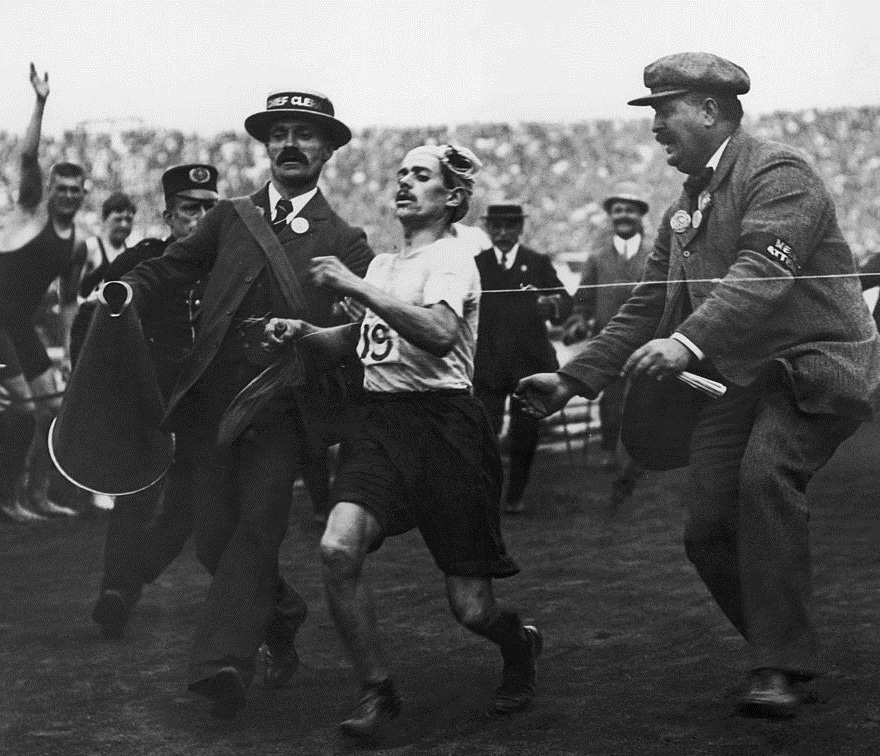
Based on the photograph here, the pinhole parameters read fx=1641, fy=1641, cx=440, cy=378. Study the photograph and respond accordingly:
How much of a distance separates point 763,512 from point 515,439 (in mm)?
1426

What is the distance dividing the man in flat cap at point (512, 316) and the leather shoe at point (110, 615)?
3.54 ft

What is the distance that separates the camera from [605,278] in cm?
418

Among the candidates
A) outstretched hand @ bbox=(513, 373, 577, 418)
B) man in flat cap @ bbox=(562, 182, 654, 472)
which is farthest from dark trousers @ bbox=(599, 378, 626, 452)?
outstretched hand @ bbox=(513, 373, 577, 418)

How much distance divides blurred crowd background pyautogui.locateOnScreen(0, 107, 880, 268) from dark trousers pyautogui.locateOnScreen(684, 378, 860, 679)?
0.48 meters

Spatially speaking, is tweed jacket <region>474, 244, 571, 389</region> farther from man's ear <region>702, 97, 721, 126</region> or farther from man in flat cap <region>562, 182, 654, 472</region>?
man's ear <region>702, 97, 721, 126</region>

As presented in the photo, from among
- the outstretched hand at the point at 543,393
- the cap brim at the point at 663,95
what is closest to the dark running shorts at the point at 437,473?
the outstretched hand at the point at 543,393

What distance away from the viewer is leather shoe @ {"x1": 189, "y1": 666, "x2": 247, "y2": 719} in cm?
365

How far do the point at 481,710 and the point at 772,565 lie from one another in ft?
2.36

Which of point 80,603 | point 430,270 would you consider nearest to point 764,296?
point 430,270

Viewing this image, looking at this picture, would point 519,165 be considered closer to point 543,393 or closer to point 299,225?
point 299,225

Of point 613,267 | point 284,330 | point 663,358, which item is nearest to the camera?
point 663,358

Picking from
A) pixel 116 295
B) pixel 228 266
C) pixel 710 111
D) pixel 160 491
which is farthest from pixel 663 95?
pixel 160 491

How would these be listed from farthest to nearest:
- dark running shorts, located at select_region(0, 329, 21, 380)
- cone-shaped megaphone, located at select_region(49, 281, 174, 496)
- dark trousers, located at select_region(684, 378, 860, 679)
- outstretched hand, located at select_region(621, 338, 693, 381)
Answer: dark running shorts, located at select_region(0, 329, 21, 380)
cone-shaped megaphone, located at select_region(49, 281, 174, 496)
dark trousers, located at select_region(684, 378, 860, 679)
outstretched hand, located at select_region(621, 338, 693, 381)

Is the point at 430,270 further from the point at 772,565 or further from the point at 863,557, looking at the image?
the point at 863,557
